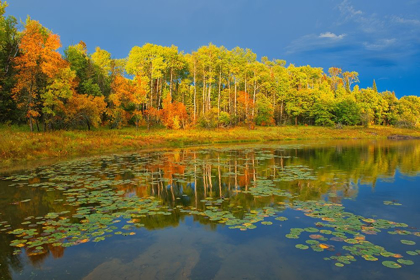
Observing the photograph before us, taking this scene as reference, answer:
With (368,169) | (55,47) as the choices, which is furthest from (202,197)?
(55,47)

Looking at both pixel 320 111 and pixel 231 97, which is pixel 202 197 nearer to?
pixel 231 97

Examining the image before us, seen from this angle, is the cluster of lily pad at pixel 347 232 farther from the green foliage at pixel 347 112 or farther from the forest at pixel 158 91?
the green foliage at pixel 347 112

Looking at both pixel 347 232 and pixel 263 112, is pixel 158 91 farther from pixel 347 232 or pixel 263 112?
pixel 347 232

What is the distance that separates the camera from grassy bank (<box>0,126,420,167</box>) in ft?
64.7

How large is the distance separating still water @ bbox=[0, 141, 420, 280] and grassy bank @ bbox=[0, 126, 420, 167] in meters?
9.07

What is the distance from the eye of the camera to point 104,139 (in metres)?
27.2

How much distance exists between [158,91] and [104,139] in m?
25.0

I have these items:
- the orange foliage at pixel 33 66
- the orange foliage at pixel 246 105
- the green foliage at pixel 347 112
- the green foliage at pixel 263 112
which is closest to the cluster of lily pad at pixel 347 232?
the orange foliage at pixel 33 66

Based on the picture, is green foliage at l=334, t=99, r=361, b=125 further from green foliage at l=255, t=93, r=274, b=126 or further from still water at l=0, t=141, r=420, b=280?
still water at l=0, t=141, r=420, b=280

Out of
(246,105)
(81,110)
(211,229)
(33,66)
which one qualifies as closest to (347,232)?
(211,229)

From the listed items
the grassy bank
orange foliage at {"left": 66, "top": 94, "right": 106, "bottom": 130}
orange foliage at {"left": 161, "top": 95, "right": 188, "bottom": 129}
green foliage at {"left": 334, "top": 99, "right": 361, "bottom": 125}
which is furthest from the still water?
green foliage at {"left": 334, "top": 99, "right": 361, "bottom": 125}

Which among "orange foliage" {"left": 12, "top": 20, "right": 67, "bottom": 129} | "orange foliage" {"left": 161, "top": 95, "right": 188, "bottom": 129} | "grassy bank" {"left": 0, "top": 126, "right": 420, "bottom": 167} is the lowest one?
"grassy bank" {"left": 0, "top": 126, "right": 420, "bottom": 167}

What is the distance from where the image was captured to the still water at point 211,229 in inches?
189

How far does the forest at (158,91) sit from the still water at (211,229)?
18.0 metres
